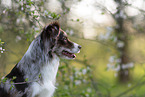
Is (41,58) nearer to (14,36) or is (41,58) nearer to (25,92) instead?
(25,92)

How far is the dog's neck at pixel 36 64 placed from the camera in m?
3.93

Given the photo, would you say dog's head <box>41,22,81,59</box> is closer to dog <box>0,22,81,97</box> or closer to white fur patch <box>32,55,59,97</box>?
dog <box>0,22,81,97</box>

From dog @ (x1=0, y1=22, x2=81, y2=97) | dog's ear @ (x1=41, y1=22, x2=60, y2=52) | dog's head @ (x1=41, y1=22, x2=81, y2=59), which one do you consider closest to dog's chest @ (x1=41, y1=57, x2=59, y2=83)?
dog @ (x1=0, y1=22, x2=81, y2=97)

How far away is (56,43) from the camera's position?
162 inches

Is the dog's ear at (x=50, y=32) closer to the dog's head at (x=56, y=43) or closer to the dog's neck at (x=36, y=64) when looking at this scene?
the dog's head at (x=56, y=43)

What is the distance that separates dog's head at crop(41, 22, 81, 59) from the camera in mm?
4000

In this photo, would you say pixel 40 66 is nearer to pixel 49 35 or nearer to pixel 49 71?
pixel 49 71

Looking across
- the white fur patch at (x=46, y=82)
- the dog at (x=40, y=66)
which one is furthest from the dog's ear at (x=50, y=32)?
the white fur patch at (x=46, y=82)

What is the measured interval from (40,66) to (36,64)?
3.2 inches

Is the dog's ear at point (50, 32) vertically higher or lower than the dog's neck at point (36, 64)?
higher

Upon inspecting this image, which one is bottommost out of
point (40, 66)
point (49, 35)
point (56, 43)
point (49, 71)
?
point (49, 71)

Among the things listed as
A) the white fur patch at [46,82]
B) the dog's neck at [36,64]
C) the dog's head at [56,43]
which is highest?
the dog's head at [56,43]

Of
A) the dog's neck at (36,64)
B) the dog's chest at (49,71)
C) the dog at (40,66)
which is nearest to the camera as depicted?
the dog at (40,66)

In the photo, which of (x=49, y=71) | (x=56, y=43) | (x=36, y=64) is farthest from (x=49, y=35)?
(x=49, y=71)
